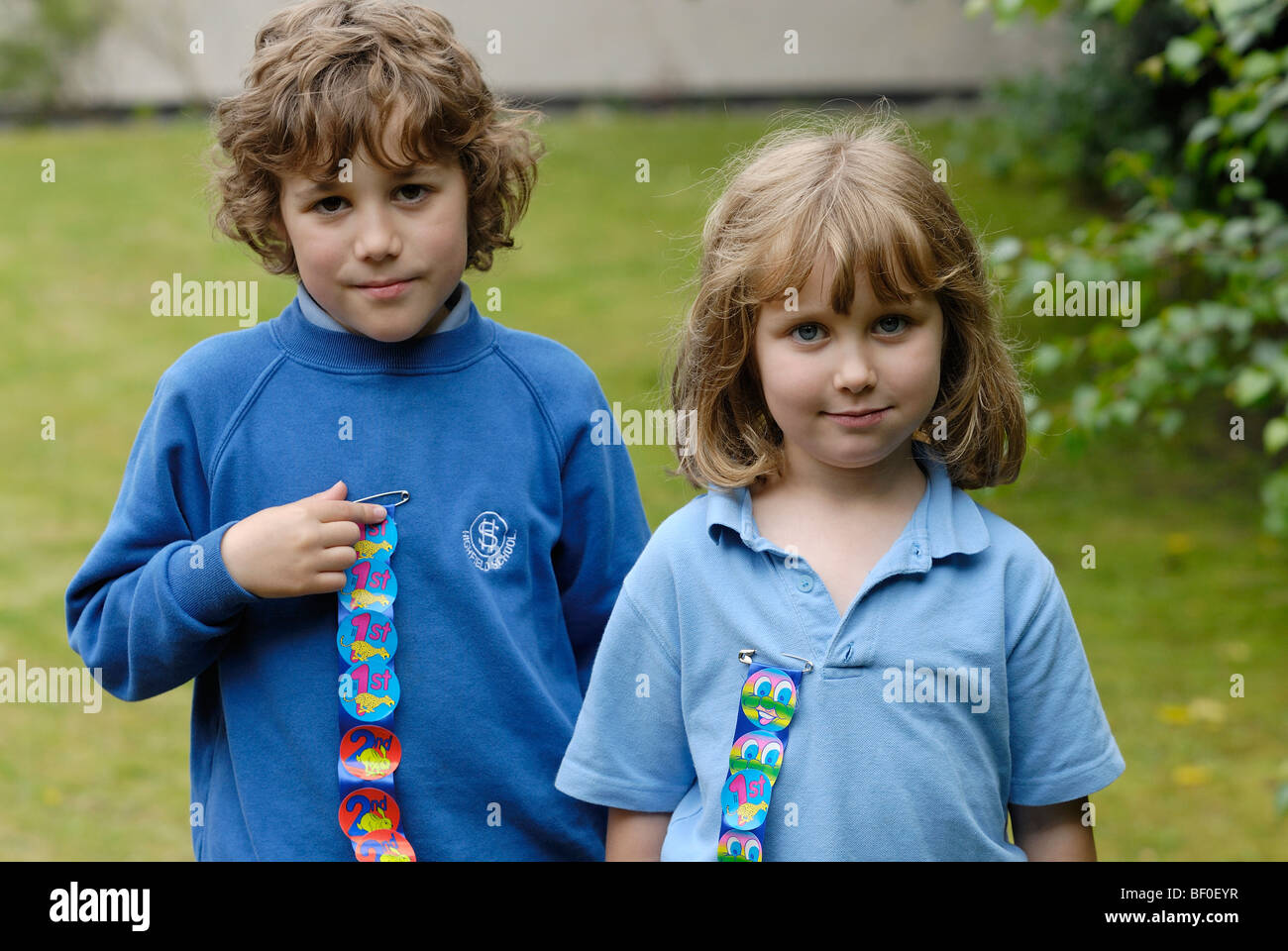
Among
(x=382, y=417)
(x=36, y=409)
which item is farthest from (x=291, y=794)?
(x=36, y=409)

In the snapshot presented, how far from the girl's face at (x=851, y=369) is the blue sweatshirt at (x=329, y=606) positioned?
476mm

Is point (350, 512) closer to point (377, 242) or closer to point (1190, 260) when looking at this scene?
point (377, 242)

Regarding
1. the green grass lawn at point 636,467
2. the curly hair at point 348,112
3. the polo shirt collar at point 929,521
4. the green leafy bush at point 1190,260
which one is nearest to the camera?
the polo shirt collar at point 929,521

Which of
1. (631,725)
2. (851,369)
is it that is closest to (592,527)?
(631,725)

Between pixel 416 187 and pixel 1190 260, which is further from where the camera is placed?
pixel 1190 260

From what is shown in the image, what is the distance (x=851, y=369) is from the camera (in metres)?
1.73

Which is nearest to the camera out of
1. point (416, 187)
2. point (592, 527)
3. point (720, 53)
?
point (416, 187)

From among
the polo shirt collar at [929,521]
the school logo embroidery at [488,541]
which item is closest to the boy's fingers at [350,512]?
the school logo embroidery at [488,541]

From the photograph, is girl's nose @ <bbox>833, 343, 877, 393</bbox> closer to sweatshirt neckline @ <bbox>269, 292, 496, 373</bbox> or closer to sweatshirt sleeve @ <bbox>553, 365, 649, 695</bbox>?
sweatshirt sleeve @ <bbox>553, 365, 649, 695</bbox>

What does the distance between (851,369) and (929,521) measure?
268 millimetres

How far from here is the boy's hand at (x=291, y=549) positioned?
1.88 m

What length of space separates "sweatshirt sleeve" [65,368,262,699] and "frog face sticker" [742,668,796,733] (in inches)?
27.1

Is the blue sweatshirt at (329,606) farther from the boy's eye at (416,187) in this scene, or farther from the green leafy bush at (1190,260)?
the green leafy bush at (1190,260)

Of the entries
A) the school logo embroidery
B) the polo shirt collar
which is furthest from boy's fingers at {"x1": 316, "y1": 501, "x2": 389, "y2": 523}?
the polo shirt collar
